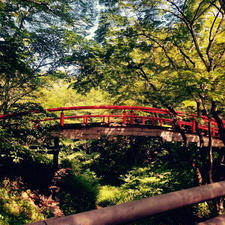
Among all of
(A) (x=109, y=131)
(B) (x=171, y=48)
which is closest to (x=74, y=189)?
(A) (x=109, y=131)

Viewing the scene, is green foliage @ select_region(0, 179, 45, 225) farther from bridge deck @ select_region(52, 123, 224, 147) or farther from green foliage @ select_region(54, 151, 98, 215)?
bridge deck @ select_region(52, 123, 224, 147)

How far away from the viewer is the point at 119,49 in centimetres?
802

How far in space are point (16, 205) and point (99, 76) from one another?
720 centimetres

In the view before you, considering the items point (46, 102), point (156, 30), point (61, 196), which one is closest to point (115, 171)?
point (61, 196)

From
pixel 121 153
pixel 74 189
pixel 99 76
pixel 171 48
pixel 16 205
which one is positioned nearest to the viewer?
pixel 16 205

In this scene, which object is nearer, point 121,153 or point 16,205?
point 16,205

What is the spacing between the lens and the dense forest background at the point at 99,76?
262 inches

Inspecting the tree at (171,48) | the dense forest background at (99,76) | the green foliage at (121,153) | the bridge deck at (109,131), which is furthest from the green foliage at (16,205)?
the green foliage at (121,153)

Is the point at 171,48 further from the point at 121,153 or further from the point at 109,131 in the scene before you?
the point at 121,153

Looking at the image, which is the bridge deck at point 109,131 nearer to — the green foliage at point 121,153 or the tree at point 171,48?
the tree at point 171,48

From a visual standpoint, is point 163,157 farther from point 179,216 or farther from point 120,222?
point 120,222

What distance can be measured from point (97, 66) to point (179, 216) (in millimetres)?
9364

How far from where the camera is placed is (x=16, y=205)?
7.55m

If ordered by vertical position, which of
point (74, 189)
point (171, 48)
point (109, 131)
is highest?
point (171, 48)
